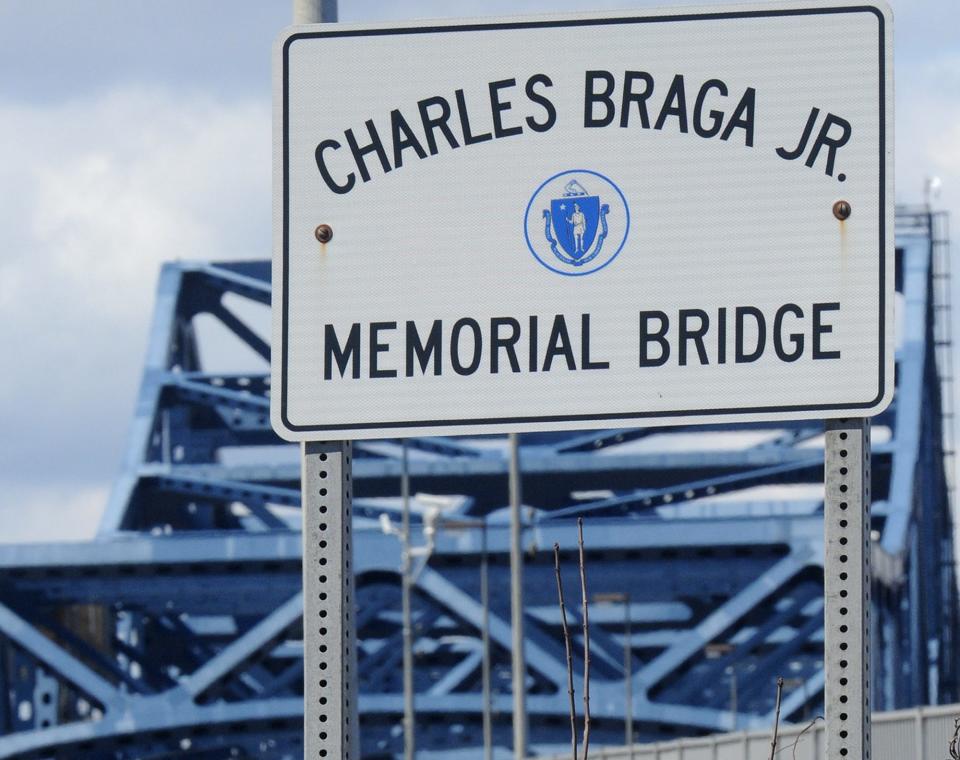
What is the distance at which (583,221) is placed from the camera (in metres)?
4.94

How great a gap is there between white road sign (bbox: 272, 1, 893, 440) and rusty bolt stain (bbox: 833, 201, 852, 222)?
2 cm

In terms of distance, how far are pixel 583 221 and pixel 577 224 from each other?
0.06 ft

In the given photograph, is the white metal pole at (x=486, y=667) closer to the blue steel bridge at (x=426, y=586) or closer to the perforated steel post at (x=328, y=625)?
the blue steel bridge at (x=426, y=586)

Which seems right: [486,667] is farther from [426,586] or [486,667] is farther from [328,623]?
[328,623]

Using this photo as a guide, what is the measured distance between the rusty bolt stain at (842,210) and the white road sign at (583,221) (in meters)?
0.02

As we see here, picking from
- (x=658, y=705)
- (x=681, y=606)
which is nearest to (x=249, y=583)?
(x=658, y=705)

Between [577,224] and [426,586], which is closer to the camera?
[577,224]

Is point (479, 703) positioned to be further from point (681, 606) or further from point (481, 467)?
point (681, 606)

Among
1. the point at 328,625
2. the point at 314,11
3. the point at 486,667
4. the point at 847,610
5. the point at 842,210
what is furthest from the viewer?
the point at 486,667

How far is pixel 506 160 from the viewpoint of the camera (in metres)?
4.98

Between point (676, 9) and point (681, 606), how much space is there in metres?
84.6

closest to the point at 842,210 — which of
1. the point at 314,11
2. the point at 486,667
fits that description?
the point at 314,11

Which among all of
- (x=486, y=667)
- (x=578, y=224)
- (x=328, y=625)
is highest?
(x=578, y=224)

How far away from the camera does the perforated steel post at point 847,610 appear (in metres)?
4.56
